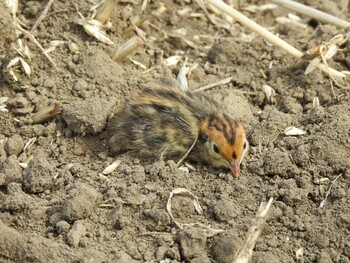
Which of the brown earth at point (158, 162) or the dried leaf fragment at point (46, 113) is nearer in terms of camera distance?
the brown earth at point (158, 162)

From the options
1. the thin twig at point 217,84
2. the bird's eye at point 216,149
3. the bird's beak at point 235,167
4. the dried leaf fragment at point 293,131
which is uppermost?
the thin twig at point 217,84

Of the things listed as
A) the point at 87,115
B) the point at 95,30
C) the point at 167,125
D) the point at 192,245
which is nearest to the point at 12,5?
the point at 95,30

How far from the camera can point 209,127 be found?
7449 millimetres

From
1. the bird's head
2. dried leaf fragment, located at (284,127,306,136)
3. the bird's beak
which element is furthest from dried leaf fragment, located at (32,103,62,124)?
dried leaf fragment, located at (284,127,306,136)

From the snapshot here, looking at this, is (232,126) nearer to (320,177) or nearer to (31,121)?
(320,177)

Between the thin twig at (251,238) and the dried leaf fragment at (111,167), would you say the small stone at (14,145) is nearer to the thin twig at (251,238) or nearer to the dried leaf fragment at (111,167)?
the dried leaf fragment at (111,167)

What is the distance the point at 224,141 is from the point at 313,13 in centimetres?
224

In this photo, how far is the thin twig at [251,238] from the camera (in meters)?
6.27

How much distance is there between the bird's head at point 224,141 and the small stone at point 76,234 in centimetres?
146

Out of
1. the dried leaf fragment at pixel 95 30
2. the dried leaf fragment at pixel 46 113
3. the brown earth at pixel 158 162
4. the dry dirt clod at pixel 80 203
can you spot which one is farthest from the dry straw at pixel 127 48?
the dry dirt clod at pixel 80 203

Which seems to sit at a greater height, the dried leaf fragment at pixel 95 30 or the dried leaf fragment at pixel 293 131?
the dried leaf fragment at pixel 95 30

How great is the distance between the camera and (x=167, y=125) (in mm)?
7586

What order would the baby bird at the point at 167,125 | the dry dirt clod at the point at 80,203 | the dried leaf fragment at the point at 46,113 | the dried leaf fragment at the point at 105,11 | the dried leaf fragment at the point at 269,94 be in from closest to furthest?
the dry dirt clod at the point at 80,203
the baby bird at the point at 167,125
the dried leaf fragment at the point at 46,113
the dried leaf fragment at the point at 269,94
the dried leaf fragment at the point at 105,11

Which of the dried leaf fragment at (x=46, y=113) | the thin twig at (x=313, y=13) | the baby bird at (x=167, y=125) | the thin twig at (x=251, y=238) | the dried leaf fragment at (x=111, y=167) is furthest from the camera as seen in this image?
the thin twig at (x=313, y=13)
